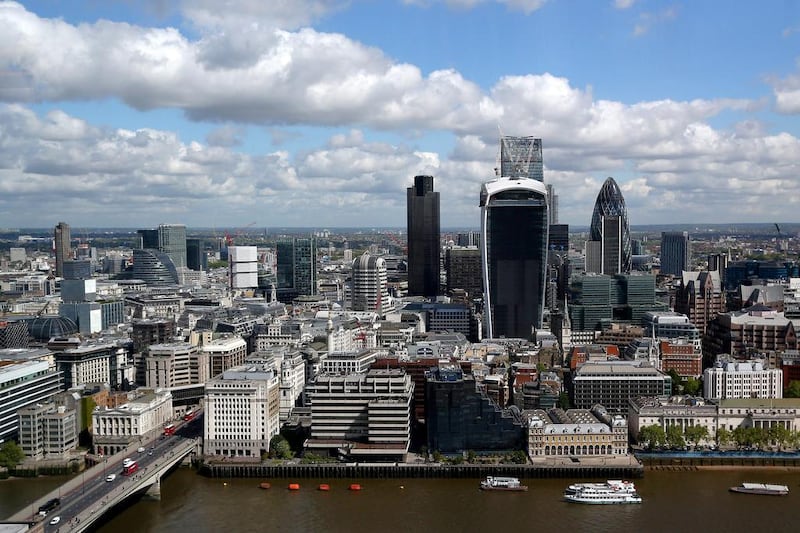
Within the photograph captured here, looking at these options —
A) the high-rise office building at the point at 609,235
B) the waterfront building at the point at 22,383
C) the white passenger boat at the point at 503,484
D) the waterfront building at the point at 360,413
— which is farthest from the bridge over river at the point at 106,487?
the high-rise office building at the point at 609,235

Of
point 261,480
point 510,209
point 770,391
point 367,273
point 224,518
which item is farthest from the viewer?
point 367,273

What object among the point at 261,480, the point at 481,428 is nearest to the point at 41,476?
the point at 261,480

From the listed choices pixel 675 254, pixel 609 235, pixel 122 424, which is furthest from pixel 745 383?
pixel 675 254

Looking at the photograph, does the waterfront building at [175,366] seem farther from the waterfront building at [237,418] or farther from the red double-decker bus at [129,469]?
the red double-decker bus at [129,469]

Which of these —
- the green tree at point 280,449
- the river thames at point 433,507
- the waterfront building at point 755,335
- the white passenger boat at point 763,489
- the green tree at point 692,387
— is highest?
the waterfront building at point 755,335

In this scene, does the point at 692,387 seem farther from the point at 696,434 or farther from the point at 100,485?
the point at 100,485

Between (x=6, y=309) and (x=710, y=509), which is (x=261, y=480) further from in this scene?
(x=6, y=309)

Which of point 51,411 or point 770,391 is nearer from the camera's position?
point 51,411
